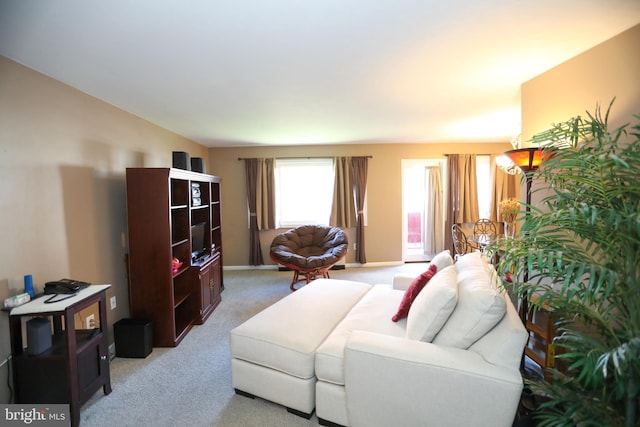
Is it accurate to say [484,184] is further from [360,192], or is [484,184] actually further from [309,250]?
[309,250]

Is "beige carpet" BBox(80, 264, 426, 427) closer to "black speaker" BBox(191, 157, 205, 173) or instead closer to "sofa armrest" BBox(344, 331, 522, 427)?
"sofa armrest" BBox(344, 331, 522, 427)

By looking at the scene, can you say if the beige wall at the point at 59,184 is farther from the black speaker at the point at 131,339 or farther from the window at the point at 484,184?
the window at the point at 484,184

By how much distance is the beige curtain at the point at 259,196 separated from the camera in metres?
5.55

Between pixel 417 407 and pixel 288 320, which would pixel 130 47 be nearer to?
pixel 288 320

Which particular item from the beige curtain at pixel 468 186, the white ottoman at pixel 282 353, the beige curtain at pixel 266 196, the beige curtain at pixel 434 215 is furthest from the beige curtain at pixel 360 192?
the white ottoman at pixel 282 353

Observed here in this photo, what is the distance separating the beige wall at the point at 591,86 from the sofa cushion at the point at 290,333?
7.58 feet

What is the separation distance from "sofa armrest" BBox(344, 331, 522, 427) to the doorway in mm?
4376

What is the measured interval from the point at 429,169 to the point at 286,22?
4796mm

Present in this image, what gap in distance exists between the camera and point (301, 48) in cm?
189

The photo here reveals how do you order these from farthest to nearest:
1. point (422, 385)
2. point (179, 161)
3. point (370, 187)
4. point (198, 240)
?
point (370, 187)
point (198, 240)
point (179, 161)
point (422, 385)

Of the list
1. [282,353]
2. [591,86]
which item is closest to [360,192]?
[591,86]

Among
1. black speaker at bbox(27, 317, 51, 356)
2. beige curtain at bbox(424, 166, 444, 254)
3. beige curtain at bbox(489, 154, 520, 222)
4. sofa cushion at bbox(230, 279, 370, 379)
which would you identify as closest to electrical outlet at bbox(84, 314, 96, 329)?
black speaker at bbox(27, 317, 51, 356)

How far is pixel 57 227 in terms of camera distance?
226 centimetres

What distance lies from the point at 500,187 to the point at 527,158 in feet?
12.6
